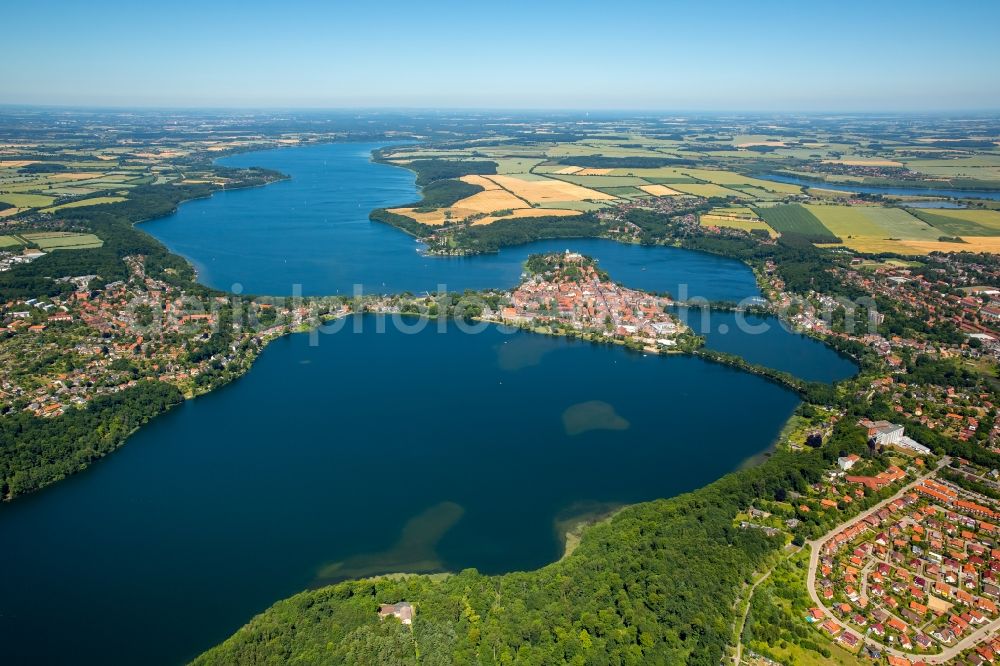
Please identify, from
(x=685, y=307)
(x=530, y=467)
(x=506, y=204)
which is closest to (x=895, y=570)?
(x=530, y=467)

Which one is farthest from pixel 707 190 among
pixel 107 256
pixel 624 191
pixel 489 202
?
pixel 107 256

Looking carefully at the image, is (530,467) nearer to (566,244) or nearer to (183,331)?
(183,331)

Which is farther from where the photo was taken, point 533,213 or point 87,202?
point 533,213

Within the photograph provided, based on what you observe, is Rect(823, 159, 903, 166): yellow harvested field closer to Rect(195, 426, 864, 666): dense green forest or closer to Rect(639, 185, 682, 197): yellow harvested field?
Rect(639, 185, 682, 197): yellow harvested field

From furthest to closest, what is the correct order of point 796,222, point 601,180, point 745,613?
point 601,180
point 796,222
point 745,613

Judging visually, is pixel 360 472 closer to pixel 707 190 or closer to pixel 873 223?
pixel 873 223

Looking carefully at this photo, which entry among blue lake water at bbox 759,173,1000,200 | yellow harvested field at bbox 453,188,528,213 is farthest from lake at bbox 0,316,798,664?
blue lake water at bbox 759,173,1000,200
